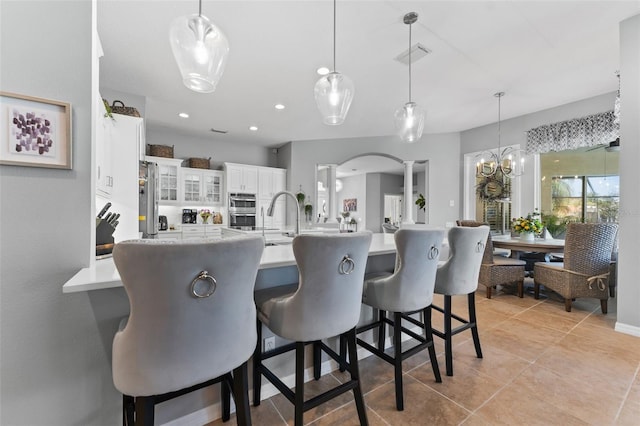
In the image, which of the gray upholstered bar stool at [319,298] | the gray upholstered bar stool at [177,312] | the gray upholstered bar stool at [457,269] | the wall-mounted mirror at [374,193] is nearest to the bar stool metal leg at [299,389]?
the gray upholstered bar stool at [319,298]

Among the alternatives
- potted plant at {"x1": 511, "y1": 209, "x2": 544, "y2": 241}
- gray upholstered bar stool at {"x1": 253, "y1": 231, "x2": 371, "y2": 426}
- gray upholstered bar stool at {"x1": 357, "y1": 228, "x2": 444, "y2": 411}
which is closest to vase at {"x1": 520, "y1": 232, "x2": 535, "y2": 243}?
potted plant at {"x1": 511, "y1": 209, "x2": 544, "y2": 241}

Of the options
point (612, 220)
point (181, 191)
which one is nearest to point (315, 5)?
point (181, 191)

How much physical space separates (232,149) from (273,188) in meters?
1.30

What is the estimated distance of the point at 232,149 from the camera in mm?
6406

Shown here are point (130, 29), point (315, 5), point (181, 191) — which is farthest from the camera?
point (181, 191)

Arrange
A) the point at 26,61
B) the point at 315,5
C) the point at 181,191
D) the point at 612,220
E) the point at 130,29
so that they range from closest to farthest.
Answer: the point at 26,61 → the point at 315,5 → the point at 130,29 → the point at 612,220 → the point at 181,191

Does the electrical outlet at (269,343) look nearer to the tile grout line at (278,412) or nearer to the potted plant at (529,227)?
the tile grout line at (278,412)

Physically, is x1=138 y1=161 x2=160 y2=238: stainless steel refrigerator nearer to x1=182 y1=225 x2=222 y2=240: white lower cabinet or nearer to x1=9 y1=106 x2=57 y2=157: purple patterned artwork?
x1=9 y1=106 x2=57 y2=157: purple patterned artwork

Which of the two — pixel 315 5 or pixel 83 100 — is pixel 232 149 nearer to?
pixel 315 5

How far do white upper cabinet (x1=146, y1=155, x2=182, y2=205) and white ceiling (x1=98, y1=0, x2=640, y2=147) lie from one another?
86 centimetres

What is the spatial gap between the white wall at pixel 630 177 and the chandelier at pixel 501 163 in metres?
1.40

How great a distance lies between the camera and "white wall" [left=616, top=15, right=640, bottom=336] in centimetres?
254

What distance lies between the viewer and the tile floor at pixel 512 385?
61.7 inches

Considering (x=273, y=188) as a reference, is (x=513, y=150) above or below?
above
